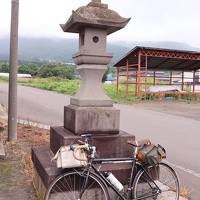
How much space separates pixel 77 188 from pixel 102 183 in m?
0.35

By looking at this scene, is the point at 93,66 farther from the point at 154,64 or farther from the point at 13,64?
the point at 154,64

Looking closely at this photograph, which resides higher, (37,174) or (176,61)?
(176,61)

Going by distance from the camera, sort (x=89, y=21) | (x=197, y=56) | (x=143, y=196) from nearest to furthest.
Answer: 1. (x=143, y=196)
2. (x=89, y=21)
3. (x=197, y=56)

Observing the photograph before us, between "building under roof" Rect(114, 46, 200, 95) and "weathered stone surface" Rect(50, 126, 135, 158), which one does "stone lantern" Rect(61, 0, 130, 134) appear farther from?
"building under roof" Rect(114, 46, 200, 95)

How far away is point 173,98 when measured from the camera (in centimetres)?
2450

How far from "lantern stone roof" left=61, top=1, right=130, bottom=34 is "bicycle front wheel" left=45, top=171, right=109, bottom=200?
80.1 inches

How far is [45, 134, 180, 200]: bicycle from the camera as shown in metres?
3.94

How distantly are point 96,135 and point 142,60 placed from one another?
1958cm

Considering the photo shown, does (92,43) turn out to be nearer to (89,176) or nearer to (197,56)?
(89,176)

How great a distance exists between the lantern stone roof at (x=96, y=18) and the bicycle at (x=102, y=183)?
1.55 meters

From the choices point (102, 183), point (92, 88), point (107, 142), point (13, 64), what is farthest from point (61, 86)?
point (102, 183)

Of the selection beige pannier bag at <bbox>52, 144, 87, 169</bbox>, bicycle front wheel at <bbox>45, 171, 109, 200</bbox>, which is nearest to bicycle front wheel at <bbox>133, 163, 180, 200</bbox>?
bicycle front wheel at <bbox>45, 171, 109, 200</bbox>

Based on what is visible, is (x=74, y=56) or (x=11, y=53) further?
(x=11, y=53)

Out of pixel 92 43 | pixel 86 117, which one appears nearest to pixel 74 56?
pixel 92 43
